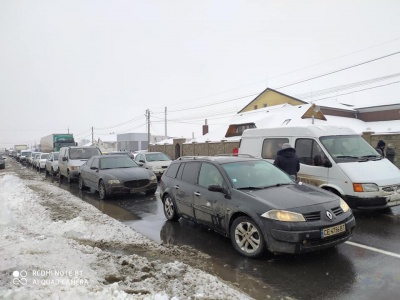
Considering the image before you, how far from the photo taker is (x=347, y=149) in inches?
288

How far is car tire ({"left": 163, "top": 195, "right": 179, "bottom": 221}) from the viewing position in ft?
22.2

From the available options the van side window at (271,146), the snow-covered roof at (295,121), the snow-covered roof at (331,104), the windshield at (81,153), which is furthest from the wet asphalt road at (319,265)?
the snow-covered roof at (331,104)

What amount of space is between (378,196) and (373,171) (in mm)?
627

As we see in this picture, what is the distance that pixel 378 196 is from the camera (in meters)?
6.26

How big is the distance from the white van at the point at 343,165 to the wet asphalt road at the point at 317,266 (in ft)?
2.07

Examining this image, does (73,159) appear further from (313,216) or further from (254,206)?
(313,216)

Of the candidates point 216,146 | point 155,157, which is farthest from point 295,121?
point 155,157

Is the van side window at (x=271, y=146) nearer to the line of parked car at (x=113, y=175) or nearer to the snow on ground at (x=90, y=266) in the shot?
the line of parked car at (x=113, y=175)

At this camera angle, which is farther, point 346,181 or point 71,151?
point 71,151

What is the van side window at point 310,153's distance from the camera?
7176 millimetres

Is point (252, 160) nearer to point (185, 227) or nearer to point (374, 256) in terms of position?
point (185, 227)

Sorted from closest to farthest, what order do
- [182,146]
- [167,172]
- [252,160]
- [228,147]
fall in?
[252,160], [167,172], [228,147], [182,146]

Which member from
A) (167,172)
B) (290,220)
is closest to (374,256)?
(290,220)

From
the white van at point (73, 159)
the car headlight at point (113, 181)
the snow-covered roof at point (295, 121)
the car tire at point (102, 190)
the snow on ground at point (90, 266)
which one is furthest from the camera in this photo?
the snow-covered roof at point (295, 121)
